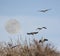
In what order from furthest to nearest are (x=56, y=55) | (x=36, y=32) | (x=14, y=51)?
(x=56, y=55) → (x=14, y=51) → (x=36, y=32)

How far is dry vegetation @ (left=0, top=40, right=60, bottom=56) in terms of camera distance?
15.7 m

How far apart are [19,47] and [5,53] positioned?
861 mm

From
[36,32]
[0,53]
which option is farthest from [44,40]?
[0,53]

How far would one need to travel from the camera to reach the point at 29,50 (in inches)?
625

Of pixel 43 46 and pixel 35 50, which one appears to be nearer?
pixel 35 50

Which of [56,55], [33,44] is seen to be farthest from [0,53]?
[56,55]

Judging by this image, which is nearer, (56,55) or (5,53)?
(5,53)

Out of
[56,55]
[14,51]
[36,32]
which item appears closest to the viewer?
[36,32]

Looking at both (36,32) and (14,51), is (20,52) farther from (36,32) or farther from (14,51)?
(36,32)

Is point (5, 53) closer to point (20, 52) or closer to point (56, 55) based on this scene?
point (20, 52)

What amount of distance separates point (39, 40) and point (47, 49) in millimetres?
856

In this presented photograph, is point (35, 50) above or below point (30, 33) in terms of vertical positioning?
below

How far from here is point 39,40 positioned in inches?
675

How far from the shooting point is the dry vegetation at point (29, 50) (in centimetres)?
1569
